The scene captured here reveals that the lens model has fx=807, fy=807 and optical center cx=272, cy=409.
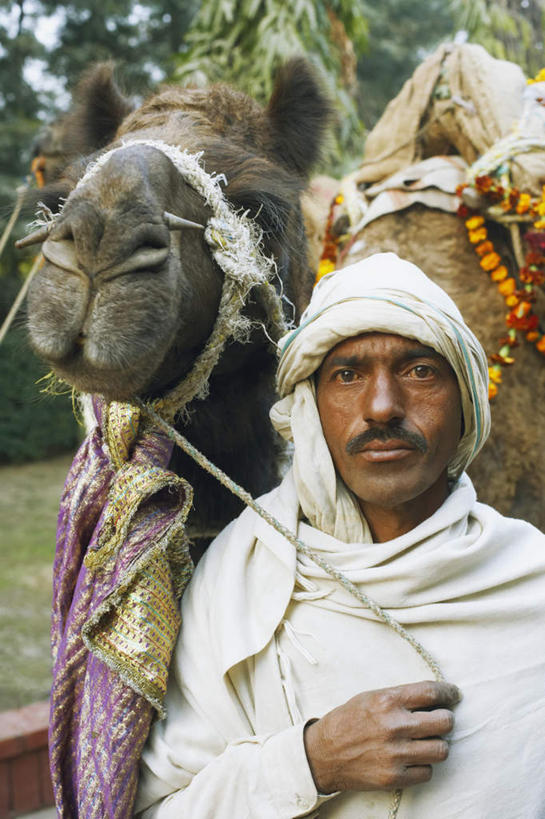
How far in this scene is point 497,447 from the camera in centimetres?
320

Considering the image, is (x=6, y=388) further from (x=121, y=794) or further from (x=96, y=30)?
(x=121, y=794)

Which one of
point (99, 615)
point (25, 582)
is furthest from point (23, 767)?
point (25, 582)

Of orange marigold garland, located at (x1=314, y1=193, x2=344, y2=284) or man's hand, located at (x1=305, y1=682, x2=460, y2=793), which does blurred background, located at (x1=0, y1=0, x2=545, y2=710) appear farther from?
man's hand, located at (x1=305, y1=682, x2=460, y2=793)

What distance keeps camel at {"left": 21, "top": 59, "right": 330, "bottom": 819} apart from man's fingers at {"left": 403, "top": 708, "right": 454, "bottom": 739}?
560mm

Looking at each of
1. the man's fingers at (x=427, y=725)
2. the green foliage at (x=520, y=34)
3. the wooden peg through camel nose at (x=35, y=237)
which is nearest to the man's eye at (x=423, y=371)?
the man's fingers at (x=427, y=725)

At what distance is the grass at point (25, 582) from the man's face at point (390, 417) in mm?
4518

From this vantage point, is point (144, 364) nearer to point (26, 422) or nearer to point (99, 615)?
point (99, 615)

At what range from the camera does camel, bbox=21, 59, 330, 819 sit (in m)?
1.72

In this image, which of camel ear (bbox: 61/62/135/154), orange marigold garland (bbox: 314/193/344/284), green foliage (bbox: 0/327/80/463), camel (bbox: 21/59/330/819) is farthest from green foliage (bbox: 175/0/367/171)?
green foliage (bbox: 0/327/80/463)

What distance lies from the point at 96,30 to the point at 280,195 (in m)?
16.8

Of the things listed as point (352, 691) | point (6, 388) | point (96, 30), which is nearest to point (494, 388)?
Answer: point (352, 691)

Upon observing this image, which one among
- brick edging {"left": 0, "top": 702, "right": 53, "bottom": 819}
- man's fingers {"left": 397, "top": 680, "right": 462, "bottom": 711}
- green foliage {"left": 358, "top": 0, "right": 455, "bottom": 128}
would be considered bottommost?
brick edging {"left": 0, "top": 702, "right": 53, "bottom": 819}

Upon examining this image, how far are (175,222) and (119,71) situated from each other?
174 cm

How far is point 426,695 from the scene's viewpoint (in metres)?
1.60
